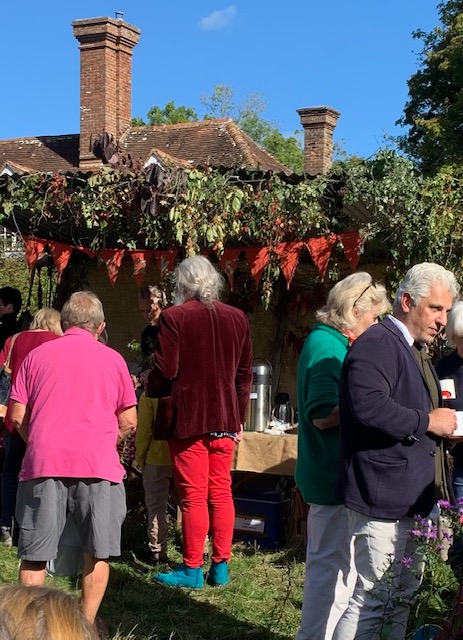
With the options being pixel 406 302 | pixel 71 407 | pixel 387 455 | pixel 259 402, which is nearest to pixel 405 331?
pixel 406 302

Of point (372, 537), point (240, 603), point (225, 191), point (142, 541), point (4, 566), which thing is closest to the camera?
point (372, 537)

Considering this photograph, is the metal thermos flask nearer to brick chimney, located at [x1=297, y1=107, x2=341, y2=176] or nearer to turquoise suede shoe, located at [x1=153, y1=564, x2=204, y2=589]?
turquoise suede shoe, located at [x1=153, y1=564, x2=204, y2=589]

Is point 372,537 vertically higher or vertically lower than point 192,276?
lower

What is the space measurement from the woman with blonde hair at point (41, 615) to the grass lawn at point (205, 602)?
2680mm

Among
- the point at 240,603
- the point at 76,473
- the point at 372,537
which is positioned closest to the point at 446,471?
the point at 372,537

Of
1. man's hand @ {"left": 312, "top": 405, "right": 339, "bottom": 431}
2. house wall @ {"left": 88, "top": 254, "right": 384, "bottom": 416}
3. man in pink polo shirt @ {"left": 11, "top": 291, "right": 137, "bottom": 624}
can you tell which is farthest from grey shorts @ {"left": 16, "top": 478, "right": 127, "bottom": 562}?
house wall @ {"left": 88, "top": 254, "right": 384, "bottom": 416}

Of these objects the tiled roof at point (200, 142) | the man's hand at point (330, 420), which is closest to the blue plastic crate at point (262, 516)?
the man's hand at point (330, 420)

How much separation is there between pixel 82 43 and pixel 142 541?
19.4 metres

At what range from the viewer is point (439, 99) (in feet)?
89.5

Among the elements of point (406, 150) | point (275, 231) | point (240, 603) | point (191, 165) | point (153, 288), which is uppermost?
point (406, 150)

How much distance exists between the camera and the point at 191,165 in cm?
670

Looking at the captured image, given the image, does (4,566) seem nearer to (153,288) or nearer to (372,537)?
(153,288)

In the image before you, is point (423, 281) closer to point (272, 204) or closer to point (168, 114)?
point (272, 204)

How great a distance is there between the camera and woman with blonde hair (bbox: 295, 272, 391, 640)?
3623 mm
